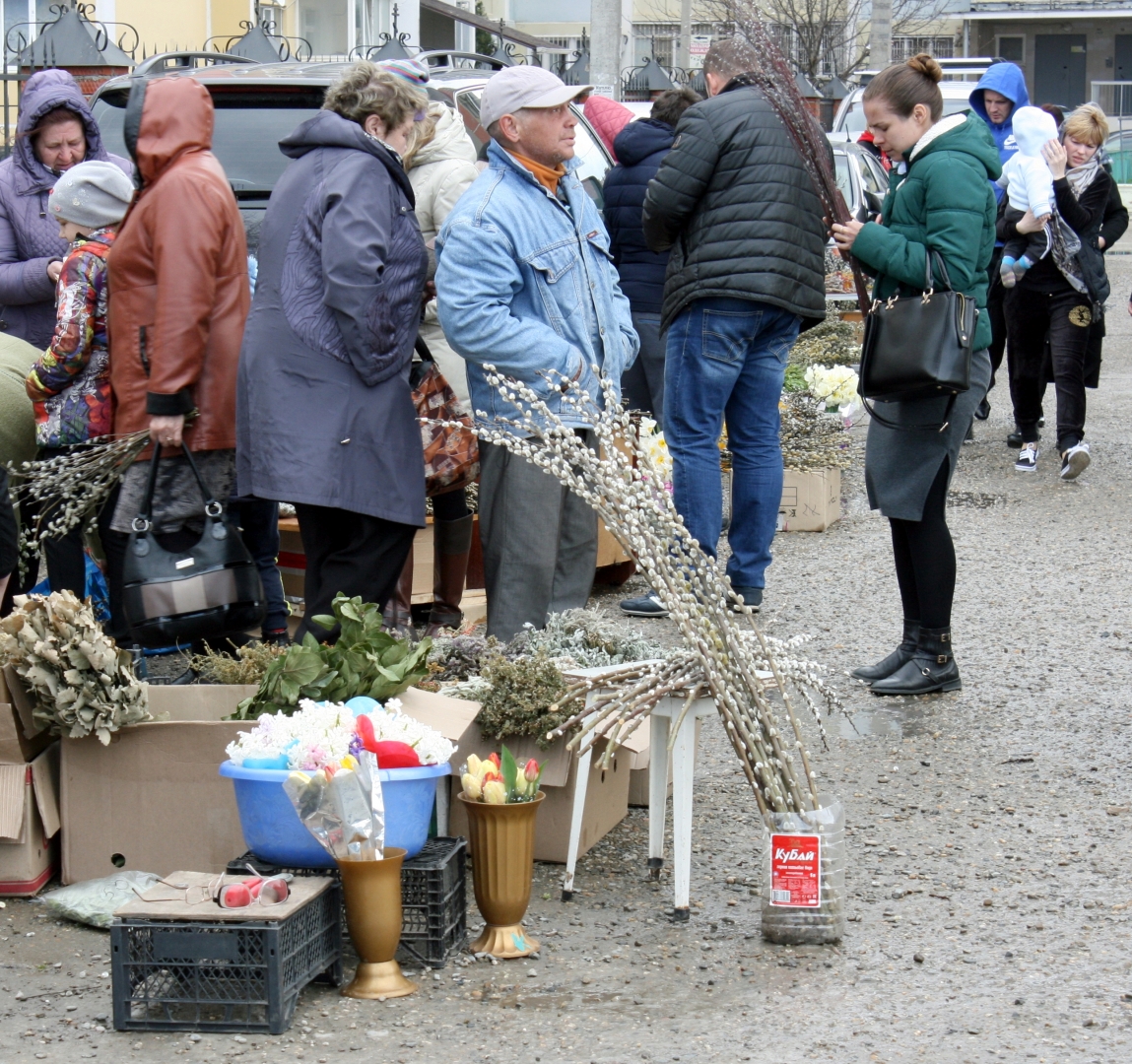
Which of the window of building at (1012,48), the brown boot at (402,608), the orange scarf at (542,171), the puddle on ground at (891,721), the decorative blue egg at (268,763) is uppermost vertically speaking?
the window of building at (1012,48)

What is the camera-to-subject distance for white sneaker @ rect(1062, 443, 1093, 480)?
8992mm

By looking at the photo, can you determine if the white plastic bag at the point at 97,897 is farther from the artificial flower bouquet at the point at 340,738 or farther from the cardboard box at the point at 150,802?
the artificial flower bouquet at the point at 340,738

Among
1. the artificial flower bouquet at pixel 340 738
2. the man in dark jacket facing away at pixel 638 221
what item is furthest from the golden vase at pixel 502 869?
the man in dark jacket facing away at pixel 638 221

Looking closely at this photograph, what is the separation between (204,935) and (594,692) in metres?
1.26

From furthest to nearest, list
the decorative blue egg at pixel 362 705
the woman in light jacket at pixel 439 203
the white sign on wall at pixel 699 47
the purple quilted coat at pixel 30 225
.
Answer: the white sign on wall at pixel 699 47 < the purple quilted coat at pixel 30 225 < the woman in light jacket at pixel 439 203 < the decorative blue egg at pixel 362 705

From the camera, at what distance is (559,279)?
15.5ft

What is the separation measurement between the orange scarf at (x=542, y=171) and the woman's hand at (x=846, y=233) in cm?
91

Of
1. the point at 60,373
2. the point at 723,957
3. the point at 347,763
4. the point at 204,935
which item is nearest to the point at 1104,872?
the point at 723,957

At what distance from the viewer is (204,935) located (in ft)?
10.0

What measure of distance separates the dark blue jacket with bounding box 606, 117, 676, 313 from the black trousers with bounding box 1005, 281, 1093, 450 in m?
2.75

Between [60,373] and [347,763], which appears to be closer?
[347,763]

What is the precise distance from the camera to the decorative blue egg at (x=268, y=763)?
3367mm

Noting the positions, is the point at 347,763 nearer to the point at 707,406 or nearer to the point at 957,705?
the point at 957,705

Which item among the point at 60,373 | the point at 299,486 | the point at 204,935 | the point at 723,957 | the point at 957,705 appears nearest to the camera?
the point at 204,935
